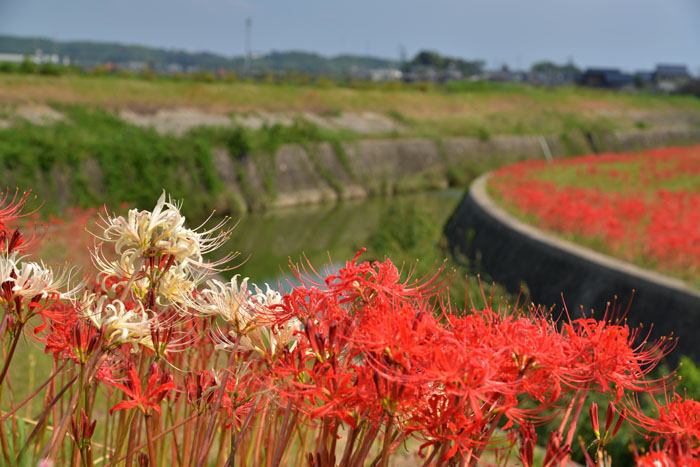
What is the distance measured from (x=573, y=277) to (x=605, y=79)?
85.2 meters

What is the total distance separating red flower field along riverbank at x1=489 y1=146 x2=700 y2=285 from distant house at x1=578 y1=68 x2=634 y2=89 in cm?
7129

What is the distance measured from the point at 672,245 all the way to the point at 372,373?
722cm

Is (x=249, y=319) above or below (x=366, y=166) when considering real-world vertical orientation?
above

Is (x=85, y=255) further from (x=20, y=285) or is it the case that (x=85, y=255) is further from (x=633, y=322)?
(x=20, y=285)

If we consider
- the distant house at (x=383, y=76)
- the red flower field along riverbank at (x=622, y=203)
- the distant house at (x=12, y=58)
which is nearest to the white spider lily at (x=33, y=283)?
the red flower field along riverbank at (x=622, y=203)

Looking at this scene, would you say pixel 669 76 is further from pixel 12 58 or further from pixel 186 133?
pixel 186 133

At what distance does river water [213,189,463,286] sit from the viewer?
47.7 ft

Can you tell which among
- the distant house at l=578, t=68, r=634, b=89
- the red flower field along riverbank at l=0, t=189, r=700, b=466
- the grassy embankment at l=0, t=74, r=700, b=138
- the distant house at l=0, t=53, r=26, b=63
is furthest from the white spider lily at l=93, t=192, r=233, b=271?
the distant house at l=578, t=68, r=634, b=89

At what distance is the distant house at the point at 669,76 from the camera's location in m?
78.2

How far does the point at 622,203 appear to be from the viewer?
1070cm

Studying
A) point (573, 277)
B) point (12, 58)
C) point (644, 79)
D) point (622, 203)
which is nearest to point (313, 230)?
point (622, 203)

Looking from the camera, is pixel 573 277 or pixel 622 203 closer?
pixel 573 277

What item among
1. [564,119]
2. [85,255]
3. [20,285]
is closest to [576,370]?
[20,285]

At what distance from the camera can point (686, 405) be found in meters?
1.38
